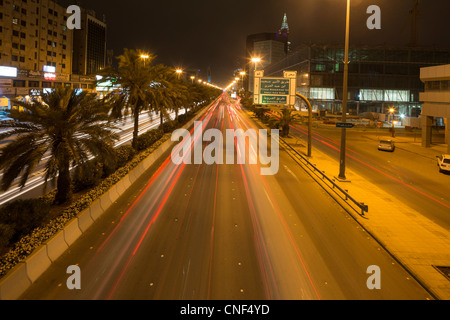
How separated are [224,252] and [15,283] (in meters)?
5.06

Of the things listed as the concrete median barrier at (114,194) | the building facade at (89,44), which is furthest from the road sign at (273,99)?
the building facade at (89,44)

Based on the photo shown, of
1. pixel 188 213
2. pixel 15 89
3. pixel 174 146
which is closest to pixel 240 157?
pixel 174 146

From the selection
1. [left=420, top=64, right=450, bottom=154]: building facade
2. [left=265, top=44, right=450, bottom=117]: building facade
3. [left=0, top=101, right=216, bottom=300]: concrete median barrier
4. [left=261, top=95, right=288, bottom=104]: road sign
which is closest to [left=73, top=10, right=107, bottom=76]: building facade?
[left=265, top=44, right=450, bottom=117]: building facade

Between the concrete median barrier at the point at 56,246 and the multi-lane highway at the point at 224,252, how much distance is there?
210mm

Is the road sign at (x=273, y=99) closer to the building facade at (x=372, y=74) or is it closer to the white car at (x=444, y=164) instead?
the white car at (x=444, y=164)

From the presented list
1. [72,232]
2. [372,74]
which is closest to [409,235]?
[72,232]

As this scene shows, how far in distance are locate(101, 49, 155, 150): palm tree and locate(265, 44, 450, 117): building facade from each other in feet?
194

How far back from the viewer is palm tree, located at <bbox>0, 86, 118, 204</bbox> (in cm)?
→ 1048

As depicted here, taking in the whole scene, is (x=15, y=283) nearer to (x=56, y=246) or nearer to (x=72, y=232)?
(x=56, y=246)

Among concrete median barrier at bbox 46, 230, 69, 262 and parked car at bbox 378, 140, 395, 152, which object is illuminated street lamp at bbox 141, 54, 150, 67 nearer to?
concrete median barrier at bbox 46, 230, 69, 262

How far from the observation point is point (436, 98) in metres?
33.0

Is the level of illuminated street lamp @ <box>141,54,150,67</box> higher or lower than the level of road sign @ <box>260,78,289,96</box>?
higher
